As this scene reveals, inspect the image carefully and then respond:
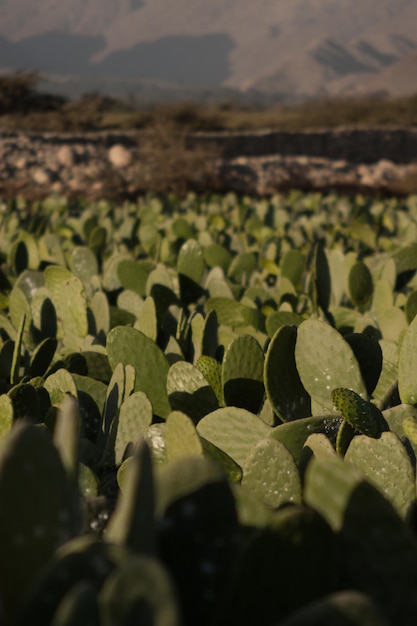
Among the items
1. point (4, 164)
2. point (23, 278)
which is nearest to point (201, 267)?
point (23, 278)

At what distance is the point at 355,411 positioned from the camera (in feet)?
3.92

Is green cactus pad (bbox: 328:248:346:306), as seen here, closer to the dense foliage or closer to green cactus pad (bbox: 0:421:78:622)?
the dense foliage

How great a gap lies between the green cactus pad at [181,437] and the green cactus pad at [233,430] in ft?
1.08

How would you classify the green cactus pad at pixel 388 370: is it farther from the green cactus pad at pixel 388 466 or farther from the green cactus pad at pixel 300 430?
the green cactus pad at pixel 388 466

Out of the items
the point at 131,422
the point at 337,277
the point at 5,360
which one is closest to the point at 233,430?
the point at 131,422

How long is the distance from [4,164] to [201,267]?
945cm

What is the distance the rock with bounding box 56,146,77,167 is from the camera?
11.4 metres

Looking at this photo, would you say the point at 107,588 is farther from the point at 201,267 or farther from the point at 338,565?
the point at 201,267

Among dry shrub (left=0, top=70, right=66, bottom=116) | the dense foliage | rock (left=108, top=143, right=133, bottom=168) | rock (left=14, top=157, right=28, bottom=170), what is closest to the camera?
the dense foliage

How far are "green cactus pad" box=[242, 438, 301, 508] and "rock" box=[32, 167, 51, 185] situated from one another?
10022 mm

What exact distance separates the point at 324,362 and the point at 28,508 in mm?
844

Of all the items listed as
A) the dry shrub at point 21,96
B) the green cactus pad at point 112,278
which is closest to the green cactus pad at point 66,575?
the green cactus pad at point 112,278

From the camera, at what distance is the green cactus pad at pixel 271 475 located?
99 cm

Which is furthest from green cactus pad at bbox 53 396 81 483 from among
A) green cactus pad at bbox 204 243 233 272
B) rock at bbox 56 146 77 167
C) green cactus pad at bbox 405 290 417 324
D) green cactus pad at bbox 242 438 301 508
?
rock at bbox 56 146 77 167
